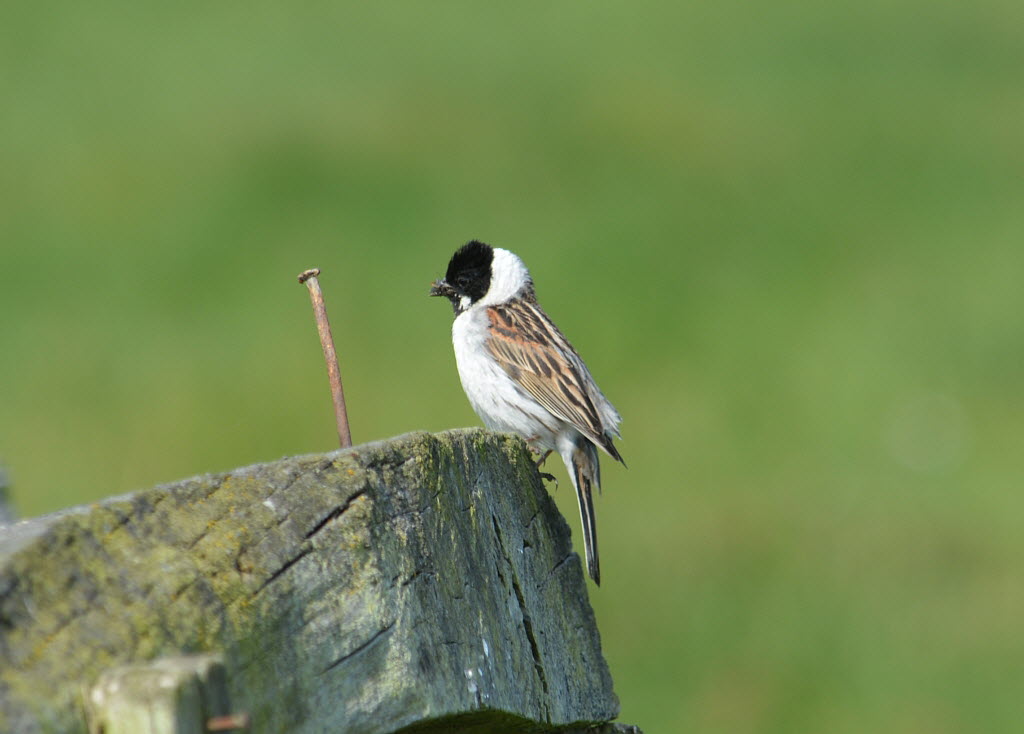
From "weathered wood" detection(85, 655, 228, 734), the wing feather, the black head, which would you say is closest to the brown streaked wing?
the wing feather

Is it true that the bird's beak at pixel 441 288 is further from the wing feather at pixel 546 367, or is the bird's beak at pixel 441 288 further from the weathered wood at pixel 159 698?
the weathered wood at pixel 159 698

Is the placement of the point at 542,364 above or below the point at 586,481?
above

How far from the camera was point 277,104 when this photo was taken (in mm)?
20297

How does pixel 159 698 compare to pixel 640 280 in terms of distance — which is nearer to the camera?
pixel 159 698

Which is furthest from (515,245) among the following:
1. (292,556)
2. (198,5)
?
(292,556)

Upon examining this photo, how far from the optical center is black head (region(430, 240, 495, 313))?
7703 mm

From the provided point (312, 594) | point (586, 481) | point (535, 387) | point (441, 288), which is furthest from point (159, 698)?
point (441, 288)

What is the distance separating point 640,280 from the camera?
16312 millimetres

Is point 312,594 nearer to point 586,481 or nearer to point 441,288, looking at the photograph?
point 586,481

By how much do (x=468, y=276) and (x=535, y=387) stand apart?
114 centimetres

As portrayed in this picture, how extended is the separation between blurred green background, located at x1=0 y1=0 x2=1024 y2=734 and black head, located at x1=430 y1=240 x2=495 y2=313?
3.67 meters

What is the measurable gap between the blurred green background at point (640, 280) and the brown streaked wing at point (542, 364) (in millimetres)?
3850

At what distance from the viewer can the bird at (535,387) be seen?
6676 millimetres

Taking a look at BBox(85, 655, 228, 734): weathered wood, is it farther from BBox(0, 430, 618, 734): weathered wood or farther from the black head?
the black head
